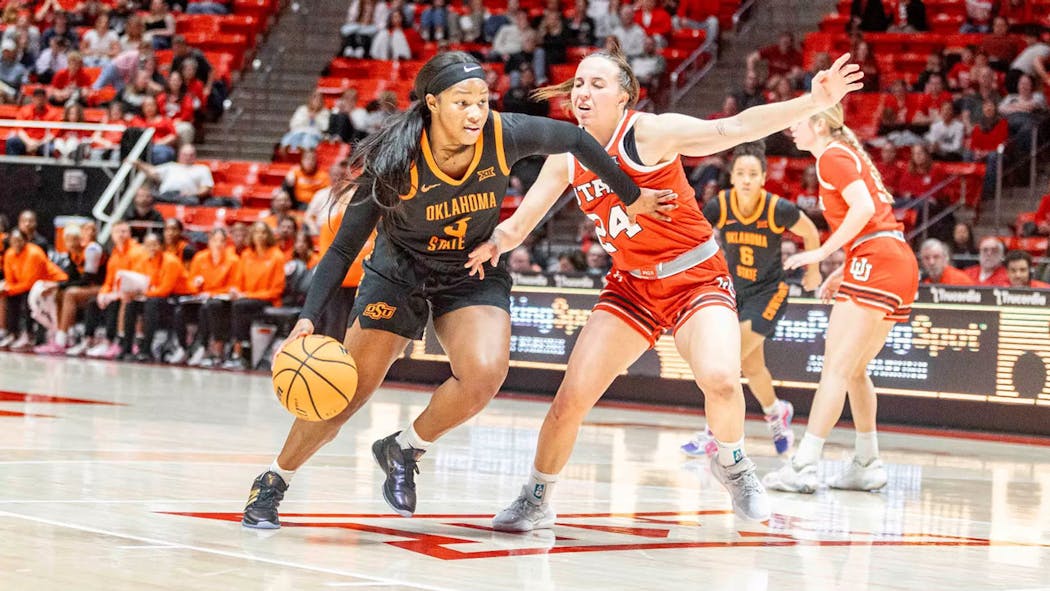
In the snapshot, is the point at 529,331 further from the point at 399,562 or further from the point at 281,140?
the point at 399,562

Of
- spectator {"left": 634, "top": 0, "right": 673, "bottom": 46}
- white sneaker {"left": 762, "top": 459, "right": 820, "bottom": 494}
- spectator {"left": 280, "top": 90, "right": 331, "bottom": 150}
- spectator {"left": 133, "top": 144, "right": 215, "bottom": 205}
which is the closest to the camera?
white sneaker {"left": 762, "top": 459, "right": 820, "bottom": 494}

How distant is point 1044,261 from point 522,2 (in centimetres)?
1027

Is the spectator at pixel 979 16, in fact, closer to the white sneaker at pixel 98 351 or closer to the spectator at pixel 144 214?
the spectator at pixel 144 214

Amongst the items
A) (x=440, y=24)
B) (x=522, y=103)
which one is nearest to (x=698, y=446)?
(x=522, y=103)

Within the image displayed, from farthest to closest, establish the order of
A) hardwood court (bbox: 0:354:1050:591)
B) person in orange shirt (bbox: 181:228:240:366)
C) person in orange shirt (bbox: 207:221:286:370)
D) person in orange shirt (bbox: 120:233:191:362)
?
1. person in orange shirt (bbox: 120:233:191:362)
2. person in orange shirt (bbox: 181:228:240:366)
3. person in orange shirt (bbox: 207:221:286:370)
4. hardwood court (bbox: 0:354:1050:591)

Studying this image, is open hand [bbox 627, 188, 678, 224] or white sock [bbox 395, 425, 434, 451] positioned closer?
open hand [bbox 627, 188, 678, 224]

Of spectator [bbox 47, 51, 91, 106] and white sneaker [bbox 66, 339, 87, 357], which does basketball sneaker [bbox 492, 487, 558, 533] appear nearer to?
white sneaker [bbox 66, 339, 87, 357]

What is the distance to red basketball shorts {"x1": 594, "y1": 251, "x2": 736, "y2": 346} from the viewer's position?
5789 millimetres

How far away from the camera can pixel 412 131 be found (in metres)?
5.29

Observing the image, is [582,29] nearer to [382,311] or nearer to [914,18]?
→ [914,18]

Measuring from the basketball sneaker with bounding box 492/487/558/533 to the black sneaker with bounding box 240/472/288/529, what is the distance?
0.85 m

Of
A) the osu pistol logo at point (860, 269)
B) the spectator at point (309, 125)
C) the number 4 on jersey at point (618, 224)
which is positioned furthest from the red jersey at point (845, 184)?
the spectator at point (309, 125)

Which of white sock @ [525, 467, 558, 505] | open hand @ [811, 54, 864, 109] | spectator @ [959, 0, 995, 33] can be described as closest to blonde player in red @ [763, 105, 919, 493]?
white sock @ [525, 467, 558, 505]

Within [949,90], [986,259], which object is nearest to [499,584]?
[986,259]
